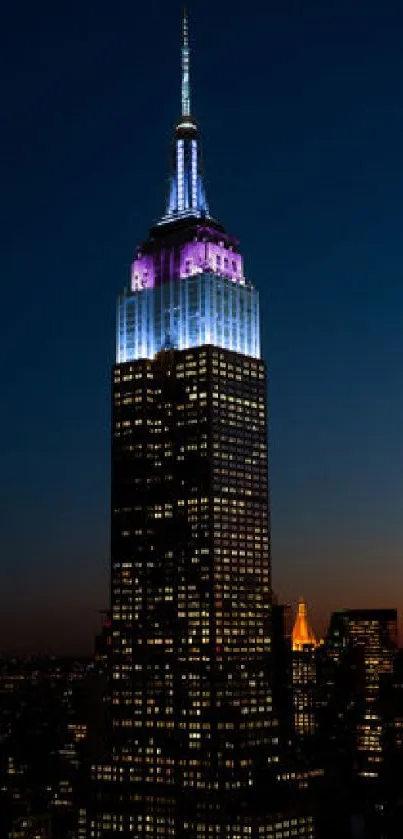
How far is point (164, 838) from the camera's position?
19875 cm

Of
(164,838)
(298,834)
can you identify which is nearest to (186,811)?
(164,838)

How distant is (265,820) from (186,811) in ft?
43.2

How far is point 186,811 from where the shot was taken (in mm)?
199625

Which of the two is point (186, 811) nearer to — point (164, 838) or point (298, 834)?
point (164, 838)

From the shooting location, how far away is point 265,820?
195m

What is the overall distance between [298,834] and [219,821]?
45.6 feet

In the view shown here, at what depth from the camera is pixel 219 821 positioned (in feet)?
640

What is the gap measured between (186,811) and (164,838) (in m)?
5.39

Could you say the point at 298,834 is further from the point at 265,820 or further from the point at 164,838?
the point at 164,838

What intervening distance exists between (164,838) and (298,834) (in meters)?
21.4

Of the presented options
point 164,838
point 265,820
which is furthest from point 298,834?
point 164,838

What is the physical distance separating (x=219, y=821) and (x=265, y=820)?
23.5 ft

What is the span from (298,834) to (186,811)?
1824 centimetres
